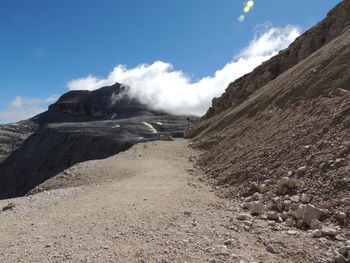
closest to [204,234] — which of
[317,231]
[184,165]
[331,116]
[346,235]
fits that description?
[317,231]

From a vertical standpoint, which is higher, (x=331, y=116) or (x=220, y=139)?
(x=331, y=116)

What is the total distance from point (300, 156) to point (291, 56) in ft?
101

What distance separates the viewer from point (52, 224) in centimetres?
779

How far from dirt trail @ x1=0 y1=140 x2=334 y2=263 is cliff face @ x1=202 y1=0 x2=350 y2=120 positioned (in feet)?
90.0

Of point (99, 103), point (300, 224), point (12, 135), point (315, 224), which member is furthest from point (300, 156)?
point (99, 103)

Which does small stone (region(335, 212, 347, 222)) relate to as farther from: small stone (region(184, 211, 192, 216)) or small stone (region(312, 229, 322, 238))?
small stone (region(184, 211, 192, 216))

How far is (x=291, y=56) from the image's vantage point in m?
37.5

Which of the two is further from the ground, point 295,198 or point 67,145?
point 295,198

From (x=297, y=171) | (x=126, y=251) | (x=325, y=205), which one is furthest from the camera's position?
(x=297, y=171)

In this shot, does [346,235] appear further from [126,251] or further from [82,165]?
[82,165]

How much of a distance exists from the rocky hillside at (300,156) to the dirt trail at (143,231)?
802mm

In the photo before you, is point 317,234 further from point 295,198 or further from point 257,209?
point 257,209

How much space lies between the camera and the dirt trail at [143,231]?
17.6 ft

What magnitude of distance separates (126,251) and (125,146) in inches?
3320
